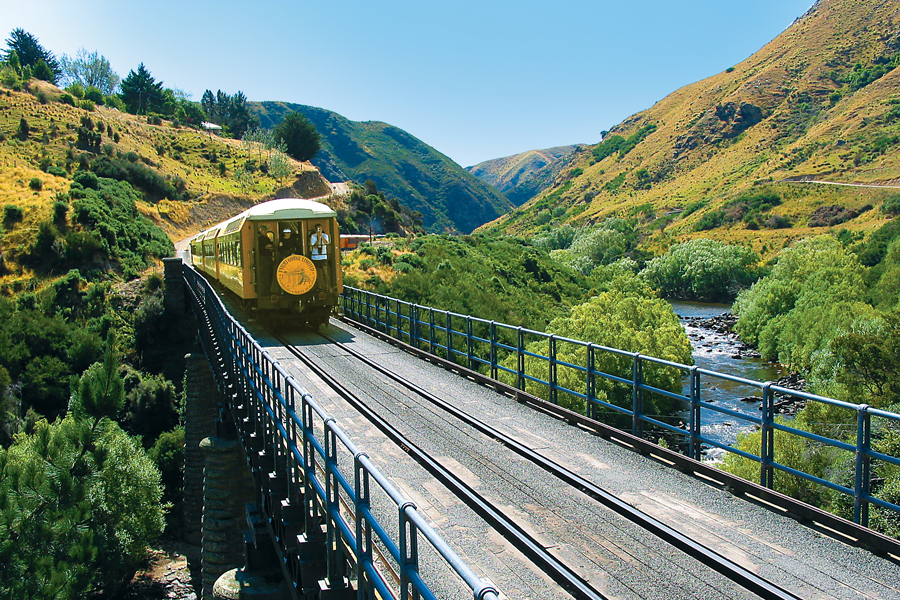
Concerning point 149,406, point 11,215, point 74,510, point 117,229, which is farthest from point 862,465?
point 11,215

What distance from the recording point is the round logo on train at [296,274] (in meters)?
16.6

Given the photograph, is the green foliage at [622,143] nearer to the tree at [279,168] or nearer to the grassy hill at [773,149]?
the grassy hill at [773,149]

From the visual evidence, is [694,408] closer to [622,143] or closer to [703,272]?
[703,272]

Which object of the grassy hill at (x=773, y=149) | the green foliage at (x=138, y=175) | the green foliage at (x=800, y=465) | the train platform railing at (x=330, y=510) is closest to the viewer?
the train platform railing at (x=330, y=510)

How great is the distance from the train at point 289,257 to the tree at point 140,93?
10709 cm

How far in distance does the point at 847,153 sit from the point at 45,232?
106211 mm

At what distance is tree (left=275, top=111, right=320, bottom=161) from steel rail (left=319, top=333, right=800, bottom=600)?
344 ft

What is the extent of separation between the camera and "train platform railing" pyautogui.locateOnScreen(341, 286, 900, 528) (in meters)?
5.41

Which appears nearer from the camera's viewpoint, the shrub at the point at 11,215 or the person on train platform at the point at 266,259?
the person on train platform at the point at 266,259

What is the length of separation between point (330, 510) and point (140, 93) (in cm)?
12373

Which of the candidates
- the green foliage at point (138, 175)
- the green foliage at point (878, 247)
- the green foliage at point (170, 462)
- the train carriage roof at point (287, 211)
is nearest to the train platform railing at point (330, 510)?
the train carriage roof at point (287, 211)

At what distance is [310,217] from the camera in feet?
Answer: 55.3

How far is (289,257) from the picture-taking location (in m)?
16.6

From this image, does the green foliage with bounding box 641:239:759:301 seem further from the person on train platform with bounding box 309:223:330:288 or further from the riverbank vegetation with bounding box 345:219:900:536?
the person on train platform with bounding box 309:223:330:288
